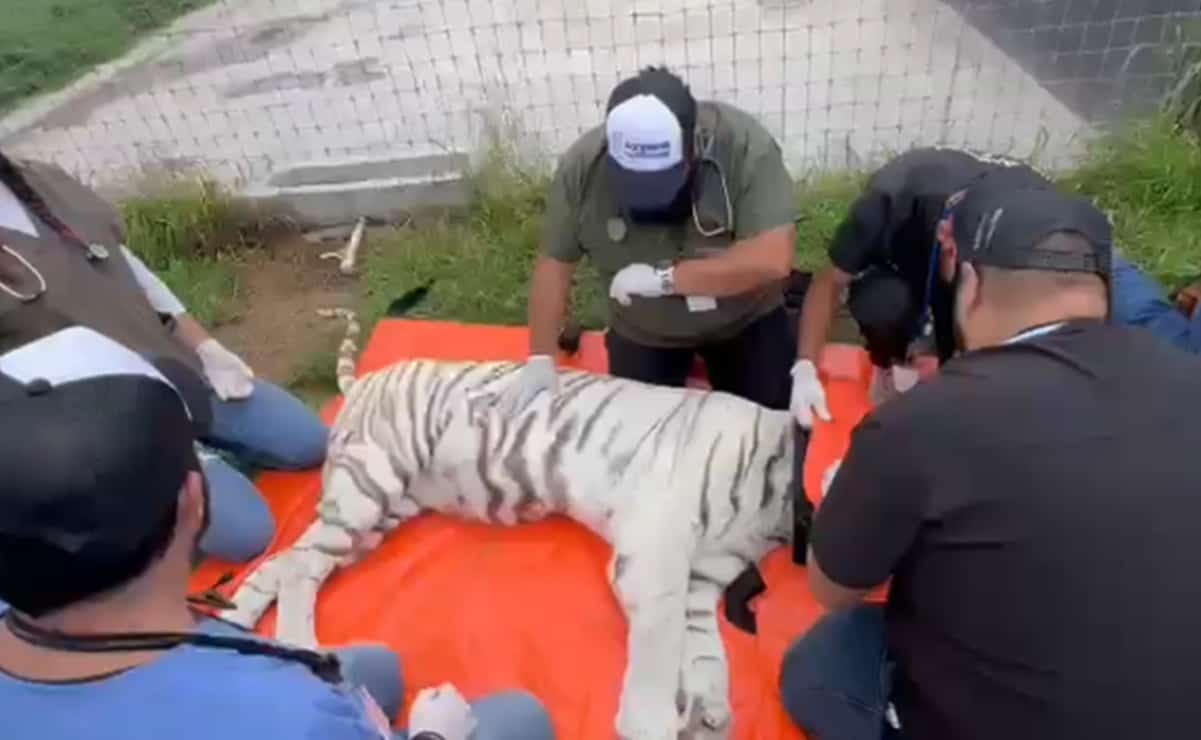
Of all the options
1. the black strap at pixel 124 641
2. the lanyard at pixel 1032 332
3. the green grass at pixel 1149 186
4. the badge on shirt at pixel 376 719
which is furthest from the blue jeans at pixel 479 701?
the green grass at pixel 1149 186

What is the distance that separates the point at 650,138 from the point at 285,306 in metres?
2.02

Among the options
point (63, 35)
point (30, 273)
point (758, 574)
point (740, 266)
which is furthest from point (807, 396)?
point (63, 35)

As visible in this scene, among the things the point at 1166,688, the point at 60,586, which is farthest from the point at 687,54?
the point at 60,586

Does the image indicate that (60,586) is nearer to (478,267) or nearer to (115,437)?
(115,437)

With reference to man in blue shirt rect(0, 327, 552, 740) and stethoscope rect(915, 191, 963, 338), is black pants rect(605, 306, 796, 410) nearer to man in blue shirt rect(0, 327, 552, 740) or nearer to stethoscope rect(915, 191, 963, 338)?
stethoscope rect(915, 191, 963, 338)

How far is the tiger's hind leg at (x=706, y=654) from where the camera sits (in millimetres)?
2932

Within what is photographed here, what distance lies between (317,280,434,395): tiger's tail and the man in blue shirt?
2066 millimetres

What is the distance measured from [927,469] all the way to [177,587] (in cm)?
110

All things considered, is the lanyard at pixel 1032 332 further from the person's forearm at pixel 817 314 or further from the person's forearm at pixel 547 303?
the person's forearm at pixel 547 303

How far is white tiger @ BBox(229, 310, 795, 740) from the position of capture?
3.02 metres

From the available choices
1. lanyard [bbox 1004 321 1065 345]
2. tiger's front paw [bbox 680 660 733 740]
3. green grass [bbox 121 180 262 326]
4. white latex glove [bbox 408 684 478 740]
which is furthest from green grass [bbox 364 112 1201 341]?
lanyard [bbox 1004 321 1065 345]

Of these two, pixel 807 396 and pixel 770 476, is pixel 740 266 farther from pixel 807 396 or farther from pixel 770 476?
pixel 770 476

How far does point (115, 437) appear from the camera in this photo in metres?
1.60

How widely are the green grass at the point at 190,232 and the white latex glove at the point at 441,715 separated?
2562mm
